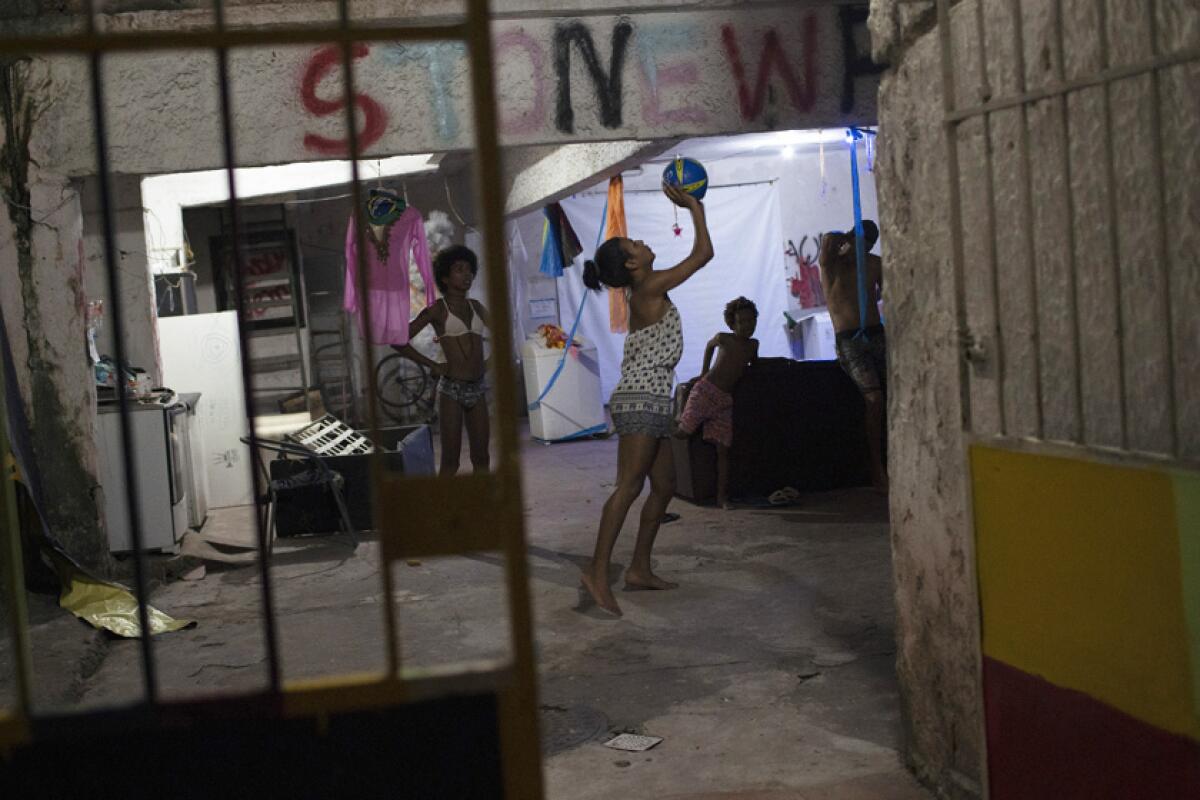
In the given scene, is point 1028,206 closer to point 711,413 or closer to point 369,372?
point 369,372

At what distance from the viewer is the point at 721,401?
27.2ft

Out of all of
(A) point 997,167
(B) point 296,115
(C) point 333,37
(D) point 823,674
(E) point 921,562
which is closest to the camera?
(C) point 333,37

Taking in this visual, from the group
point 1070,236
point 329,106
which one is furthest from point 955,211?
point 329,106

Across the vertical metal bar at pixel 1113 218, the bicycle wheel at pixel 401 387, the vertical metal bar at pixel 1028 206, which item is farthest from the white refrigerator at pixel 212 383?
the vertical metal bar at pixel 1113 218

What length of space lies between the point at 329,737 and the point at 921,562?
7.08 feet

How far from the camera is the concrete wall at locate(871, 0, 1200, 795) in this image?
2.30 meters

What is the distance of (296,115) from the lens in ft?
21.6

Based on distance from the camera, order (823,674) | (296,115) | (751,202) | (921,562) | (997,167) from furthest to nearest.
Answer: (751,202), (296,115), (823,674), (921,562), (997,167)

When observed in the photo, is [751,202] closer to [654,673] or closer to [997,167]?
[654,673]

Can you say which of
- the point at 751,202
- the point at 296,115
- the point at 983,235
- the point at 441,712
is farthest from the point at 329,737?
the point at 751,202

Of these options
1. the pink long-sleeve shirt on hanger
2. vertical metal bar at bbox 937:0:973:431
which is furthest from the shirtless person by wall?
vertical metal bar at bbox 937:0:973:431

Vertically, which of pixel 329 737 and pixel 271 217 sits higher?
pixel 271 217

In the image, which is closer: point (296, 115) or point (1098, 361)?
point (1098, 361)

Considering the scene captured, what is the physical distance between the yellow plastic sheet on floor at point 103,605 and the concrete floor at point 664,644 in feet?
0.33
